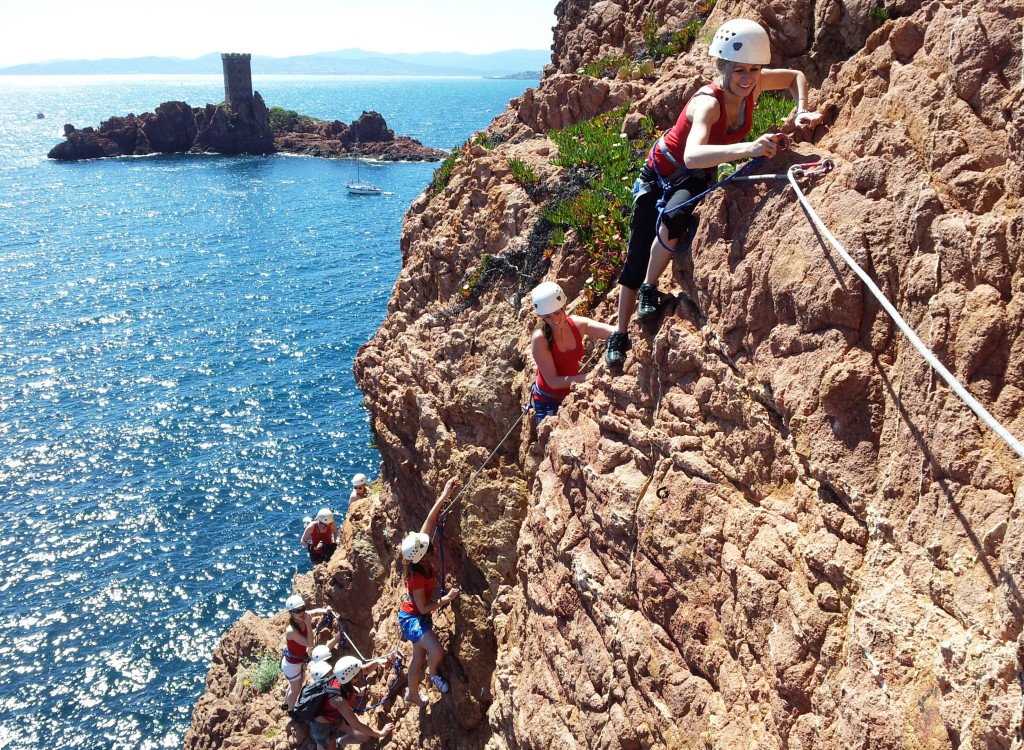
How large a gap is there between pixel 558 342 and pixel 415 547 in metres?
3.52

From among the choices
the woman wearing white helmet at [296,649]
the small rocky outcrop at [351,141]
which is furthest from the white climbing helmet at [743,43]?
the small rocky outcrop at [351,141]

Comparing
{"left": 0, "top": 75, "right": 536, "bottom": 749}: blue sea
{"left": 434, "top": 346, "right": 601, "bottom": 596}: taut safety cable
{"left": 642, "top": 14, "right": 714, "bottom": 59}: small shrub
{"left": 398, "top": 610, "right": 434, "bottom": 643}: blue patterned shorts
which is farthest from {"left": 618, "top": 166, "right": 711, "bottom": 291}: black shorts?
{"left": 0, "top": 75, "right": 536, "bottom": 749}: blue sea

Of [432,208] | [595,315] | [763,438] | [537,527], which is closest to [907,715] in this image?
[763,438]

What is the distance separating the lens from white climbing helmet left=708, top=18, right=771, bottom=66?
6359 millimetres

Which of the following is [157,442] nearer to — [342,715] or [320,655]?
[320,655]

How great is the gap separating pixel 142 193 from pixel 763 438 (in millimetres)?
93326

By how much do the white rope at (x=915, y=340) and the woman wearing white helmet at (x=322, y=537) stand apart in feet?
54.9

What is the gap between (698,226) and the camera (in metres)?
7.55

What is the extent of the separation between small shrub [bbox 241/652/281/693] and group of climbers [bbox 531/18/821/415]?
428 inches

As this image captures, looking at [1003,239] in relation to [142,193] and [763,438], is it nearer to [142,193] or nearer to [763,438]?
[763,438]

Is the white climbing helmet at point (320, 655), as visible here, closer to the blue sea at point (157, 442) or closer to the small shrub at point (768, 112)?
the blue sea at point (157, 442)

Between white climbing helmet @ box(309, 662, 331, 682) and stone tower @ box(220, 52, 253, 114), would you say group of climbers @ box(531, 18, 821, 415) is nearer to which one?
white climbing helmet @ box(309, 662, 331, 682)

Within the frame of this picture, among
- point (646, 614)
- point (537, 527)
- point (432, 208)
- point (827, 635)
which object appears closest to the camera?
point (827, 635)

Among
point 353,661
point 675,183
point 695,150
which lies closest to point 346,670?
point 353,661
